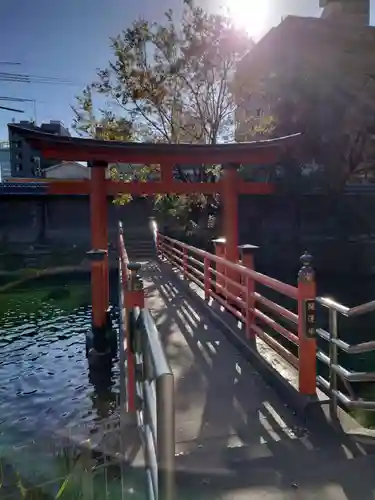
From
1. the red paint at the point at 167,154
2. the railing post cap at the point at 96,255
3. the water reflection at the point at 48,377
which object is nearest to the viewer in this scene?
the water reflection at the point at 48,377

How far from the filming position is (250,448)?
3250mm

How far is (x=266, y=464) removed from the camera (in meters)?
3.04

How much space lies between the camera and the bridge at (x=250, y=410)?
1.74 meters

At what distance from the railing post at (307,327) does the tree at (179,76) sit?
15.2 metres

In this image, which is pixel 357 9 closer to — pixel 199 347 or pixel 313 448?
pixel 199 347

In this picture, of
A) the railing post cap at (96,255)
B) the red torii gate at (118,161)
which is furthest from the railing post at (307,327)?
the red torii gate at (118,161)

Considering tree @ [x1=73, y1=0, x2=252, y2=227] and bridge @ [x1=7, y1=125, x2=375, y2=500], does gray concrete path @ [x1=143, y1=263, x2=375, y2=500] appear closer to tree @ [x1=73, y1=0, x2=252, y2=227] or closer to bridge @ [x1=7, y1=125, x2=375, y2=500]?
bridge @ [x1=7, y1=125, x2=375, y2=500]

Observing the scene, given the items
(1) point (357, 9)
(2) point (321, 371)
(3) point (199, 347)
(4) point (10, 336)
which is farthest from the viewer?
(1) point (357, 9)

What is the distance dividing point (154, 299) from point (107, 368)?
1.55 metres

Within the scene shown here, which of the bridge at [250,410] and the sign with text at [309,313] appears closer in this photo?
the bridge at [250,410]

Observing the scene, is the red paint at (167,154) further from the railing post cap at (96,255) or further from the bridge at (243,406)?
the bridge at (243,406)

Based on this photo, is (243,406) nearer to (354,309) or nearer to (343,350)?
(343,350)

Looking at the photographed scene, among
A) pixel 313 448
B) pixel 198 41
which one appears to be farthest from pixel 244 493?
pixel 198 41

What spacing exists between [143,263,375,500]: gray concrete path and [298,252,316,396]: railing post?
0.29m
